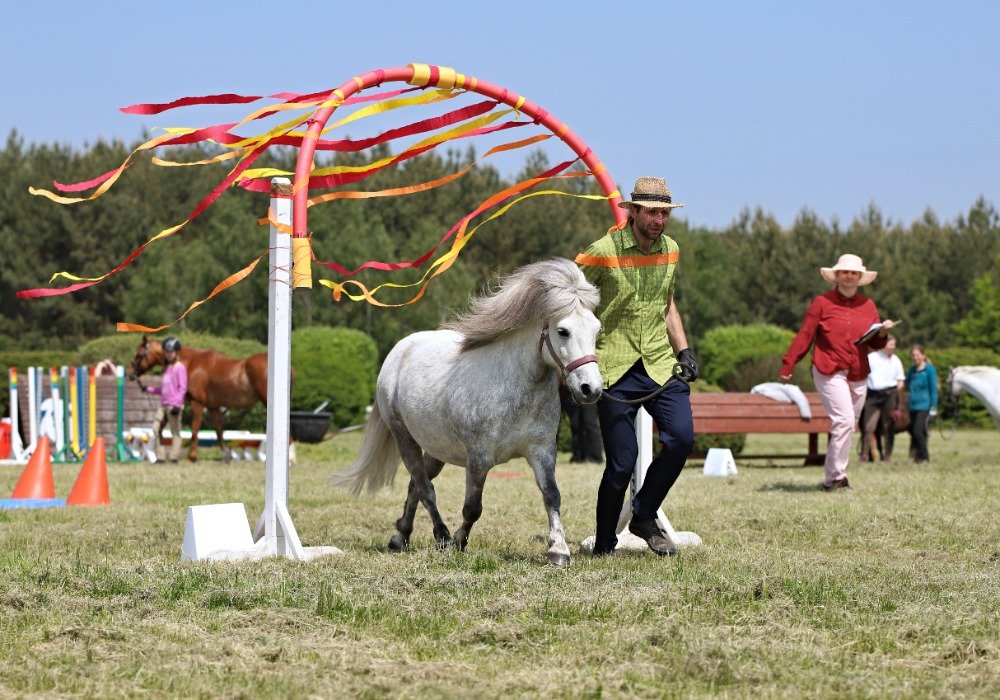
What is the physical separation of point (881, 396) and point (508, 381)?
11.8m

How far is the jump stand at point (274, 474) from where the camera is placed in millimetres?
7016

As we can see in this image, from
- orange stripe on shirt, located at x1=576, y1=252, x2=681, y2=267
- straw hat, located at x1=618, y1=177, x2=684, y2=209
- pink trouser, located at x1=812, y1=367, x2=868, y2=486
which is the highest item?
straw hat, located at x1=618, y1=177, x2=684, y2=209

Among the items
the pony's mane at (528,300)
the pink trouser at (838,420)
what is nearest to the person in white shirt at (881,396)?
the pink trouser at (838,420)

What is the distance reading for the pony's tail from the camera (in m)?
8.19

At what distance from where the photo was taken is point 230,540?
23.2ft

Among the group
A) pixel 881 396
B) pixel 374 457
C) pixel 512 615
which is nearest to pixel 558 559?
pixel 512 615

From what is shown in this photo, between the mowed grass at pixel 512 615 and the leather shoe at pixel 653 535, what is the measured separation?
176mm

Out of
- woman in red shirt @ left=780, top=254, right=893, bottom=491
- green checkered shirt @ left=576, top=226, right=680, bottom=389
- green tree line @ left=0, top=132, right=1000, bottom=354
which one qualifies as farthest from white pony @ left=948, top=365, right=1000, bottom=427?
green tree line @ left=0, top=132, right=1000, bottom=354

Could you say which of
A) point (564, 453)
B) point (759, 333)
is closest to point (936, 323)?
point (759, 333)

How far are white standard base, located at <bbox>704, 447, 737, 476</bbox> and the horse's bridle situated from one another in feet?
29.9

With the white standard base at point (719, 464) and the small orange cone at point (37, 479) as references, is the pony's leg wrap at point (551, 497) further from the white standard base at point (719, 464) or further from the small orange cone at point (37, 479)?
the white standard base at point (719, 464)

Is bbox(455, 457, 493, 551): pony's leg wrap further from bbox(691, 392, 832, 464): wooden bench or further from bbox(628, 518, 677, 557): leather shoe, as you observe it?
bbox(691, 392, 832, 464): wooden bench

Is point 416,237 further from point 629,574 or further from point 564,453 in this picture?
point 629,574

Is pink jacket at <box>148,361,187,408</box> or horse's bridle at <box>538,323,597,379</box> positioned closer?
horse's bridle at <box>538,323,597,379</box>
